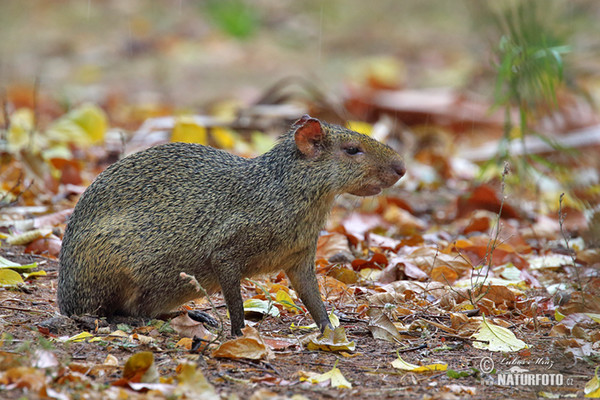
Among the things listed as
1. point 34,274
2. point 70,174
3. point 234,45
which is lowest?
point 34,274

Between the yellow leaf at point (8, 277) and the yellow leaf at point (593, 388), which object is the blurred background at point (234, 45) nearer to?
the yellow leaf at point (8, 277)

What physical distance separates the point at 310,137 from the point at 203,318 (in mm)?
1353

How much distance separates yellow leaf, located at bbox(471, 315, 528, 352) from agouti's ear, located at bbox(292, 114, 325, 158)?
4.52ft

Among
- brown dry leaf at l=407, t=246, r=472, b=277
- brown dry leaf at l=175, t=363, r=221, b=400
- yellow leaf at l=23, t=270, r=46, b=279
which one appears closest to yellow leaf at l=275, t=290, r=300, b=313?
brown dry leaf at l=407, t=246, r=472, b=277

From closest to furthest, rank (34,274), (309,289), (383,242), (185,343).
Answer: (185,343), (309,289), (34,274), (383,242)

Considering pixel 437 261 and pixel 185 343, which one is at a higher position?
pixel 437 261

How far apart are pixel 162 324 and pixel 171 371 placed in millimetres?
924

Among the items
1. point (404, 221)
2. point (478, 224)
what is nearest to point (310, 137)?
point (478, 224)

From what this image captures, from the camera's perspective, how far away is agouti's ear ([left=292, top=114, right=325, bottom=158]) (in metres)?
4.52

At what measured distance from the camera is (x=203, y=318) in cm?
489

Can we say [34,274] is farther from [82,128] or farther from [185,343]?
[82,128]

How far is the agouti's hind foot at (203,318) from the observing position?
4.86 m

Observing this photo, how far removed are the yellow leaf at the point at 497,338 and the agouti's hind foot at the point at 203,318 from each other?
1606 mm

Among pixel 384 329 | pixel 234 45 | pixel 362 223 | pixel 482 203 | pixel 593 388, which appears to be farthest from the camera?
pixel 234 45
